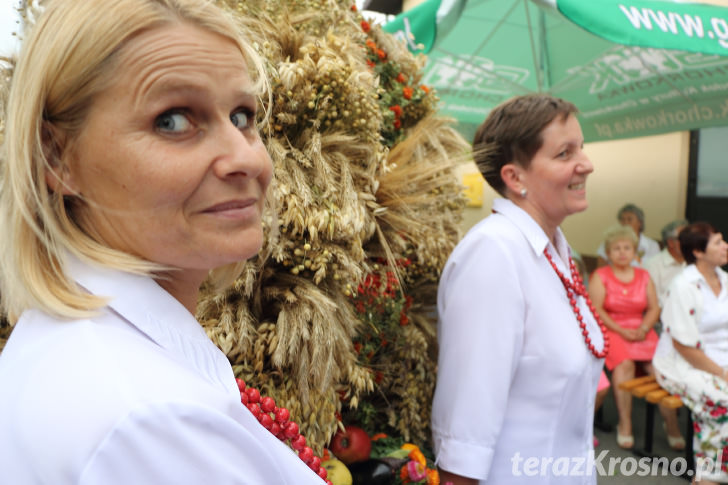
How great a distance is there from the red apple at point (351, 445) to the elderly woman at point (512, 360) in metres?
0.23

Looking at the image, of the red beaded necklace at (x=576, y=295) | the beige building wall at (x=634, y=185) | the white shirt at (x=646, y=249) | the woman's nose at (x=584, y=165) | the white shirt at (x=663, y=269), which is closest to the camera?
the red beaded necklace at (x=576, y=295)

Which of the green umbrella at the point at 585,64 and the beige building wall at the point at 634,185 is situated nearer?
the green umbrella at the point at 585,64

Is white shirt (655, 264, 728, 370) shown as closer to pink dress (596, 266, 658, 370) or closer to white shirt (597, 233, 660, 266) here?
pink dress (596, 266, 658, 370)

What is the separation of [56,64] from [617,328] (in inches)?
186

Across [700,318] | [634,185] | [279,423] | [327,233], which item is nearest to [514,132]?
[327,233]

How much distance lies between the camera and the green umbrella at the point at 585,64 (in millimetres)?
3238

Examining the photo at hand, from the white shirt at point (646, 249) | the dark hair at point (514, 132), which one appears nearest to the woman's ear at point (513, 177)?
the dark hair at point (514, 132)

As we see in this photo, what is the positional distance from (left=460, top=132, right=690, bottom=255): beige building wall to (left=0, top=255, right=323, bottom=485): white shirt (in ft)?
18.4

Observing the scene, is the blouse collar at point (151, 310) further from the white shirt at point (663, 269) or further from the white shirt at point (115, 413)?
the white shirt at point (663, 269)

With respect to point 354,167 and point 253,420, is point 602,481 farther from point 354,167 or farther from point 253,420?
point 253,420

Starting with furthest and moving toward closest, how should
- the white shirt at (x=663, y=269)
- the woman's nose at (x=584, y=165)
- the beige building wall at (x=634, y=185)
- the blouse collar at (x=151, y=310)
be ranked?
1. the beige building wall at (x=634, y=185)
2. the white shirt at (x=663, y=269)
3. the woman's nose at (x=584, y=165)
4. the blouse collar at (x=151, y=310)

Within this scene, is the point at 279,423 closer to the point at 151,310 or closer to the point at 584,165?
the point at 151,310

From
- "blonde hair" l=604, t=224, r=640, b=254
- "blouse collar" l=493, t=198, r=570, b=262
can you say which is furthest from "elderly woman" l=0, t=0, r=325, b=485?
"blonde hair" l=604, t=224, r=640, b=254

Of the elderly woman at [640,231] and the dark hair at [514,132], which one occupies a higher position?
the dark hair at [514,132]
